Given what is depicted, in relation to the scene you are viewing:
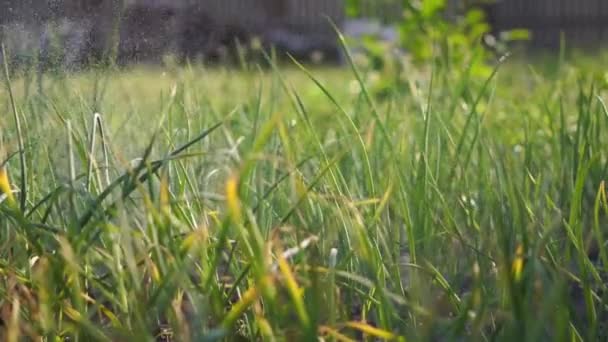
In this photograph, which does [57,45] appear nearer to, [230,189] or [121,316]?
[121,316]

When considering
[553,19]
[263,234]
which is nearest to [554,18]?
[553,19]

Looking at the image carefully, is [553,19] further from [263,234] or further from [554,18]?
[263,234]

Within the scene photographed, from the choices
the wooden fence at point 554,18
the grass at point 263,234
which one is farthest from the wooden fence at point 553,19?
the grass at point 263,234

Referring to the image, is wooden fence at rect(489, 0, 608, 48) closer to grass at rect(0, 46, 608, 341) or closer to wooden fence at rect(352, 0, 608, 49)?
wooden fence at rect(352, 0, 608, 49)

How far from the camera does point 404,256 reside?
132 centimetres

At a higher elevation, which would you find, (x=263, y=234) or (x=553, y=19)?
(x=263, y=234)

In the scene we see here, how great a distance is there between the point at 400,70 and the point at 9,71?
2.04 meters

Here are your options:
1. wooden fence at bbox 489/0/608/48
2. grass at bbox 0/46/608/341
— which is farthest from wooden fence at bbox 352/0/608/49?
grass at bbox 0/46/608/341

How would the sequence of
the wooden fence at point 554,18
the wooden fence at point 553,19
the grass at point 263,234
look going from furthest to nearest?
the wooden fence at point 554,18, the wooden fence at point 553,19, the grass at point 263,234

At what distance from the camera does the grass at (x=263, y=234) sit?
0.76m

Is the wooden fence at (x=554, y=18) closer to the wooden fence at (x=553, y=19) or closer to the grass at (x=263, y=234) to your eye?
the wooden fence at (x=553, y=19)

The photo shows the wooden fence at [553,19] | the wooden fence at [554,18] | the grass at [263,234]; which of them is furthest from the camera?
the wooden fence at [554,18]

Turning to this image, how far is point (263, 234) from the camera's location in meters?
1.05

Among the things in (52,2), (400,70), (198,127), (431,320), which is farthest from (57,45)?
(400,70)
